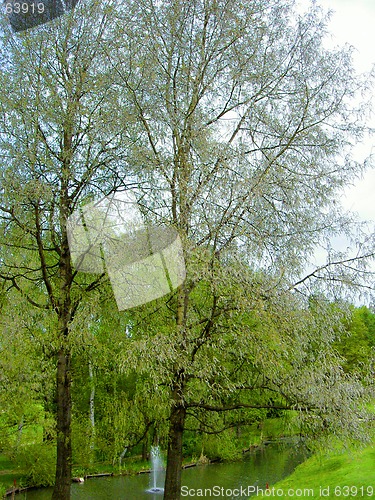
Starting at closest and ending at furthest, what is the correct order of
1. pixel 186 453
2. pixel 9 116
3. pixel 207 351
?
pixel 207 351 → pixel 9 116 → pixel 186 453

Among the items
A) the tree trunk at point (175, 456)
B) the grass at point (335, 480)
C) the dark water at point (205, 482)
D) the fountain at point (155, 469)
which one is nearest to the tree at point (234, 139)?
the tree trunk at point (175, 456)

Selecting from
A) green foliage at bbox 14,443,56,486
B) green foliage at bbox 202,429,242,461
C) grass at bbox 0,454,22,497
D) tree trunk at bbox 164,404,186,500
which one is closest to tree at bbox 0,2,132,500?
tree trunk at bbox 164,404,186,500

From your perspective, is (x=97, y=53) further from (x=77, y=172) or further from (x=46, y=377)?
(x=46, y=377)

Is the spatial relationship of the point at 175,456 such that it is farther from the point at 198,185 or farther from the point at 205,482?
the point at 205,482

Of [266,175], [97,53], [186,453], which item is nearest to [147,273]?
[266,175]

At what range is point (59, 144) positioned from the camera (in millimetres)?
8711

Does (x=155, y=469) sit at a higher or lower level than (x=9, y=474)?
lower

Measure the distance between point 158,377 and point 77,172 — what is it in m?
3.84

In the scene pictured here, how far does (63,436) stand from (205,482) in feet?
34.4

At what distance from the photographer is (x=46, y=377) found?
30.1 ft

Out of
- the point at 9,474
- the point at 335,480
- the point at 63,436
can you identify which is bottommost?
the point at 9,474

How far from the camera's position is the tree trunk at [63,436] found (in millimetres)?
8148

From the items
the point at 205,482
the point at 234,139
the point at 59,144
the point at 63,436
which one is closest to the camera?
the point at 234,139

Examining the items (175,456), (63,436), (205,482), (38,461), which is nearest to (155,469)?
(205,482)
